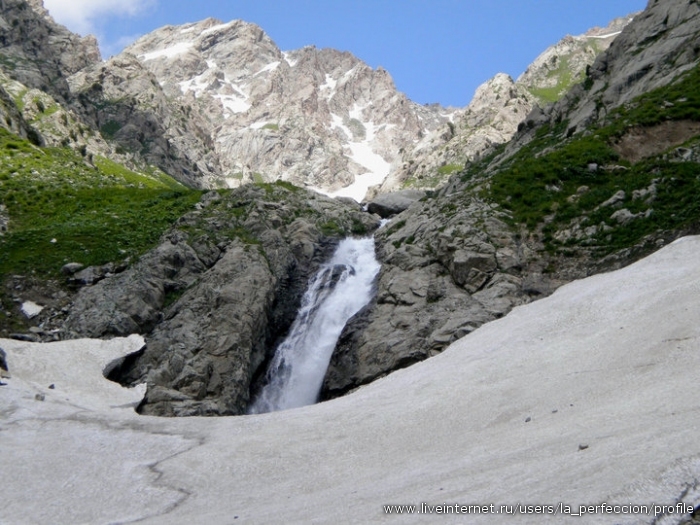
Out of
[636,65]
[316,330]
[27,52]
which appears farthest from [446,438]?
[27,52]

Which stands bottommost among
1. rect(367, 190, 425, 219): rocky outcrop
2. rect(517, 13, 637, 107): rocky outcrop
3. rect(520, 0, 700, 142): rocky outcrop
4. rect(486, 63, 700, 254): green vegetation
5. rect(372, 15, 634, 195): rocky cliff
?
rect(486, 63, 700, 254): green vegetation

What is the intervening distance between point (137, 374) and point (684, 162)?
30856mm

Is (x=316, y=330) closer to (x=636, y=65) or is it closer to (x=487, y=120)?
(x=636, y=65)

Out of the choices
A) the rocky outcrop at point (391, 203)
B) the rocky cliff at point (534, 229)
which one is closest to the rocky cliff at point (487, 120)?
the rocky outcrop at point (391, 203)

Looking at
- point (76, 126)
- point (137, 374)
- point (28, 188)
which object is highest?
point (76, 126)

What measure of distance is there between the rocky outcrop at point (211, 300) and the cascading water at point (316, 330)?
913 millimetres

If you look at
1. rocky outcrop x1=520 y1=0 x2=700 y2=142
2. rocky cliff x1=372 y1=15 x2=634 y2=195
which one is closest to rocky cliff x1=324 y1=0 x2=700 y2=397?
rocky outcrop x1=520 y1=0 x2=700 y2=142

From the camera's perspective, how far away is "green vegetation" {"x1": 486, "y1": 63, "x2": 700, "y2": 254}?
3048 cm

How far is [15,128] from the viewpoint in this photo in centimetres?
7544

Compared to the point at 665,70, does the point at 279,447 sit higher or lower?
lower

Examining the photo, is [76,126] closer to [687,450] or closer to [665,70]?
[665,70]

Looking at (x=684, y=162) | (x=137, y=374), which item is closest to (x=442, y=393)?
(x=137, y=374)

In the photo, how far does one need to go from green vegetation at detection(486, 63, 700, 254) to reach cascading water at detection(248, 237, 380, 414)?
1033 cm

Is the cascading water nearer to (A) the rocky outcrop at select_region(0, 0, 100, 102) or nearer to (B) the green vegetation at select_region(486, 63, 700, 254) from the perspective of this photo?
(B) the green vegetation at select_region(486, 63, 700, 254)
